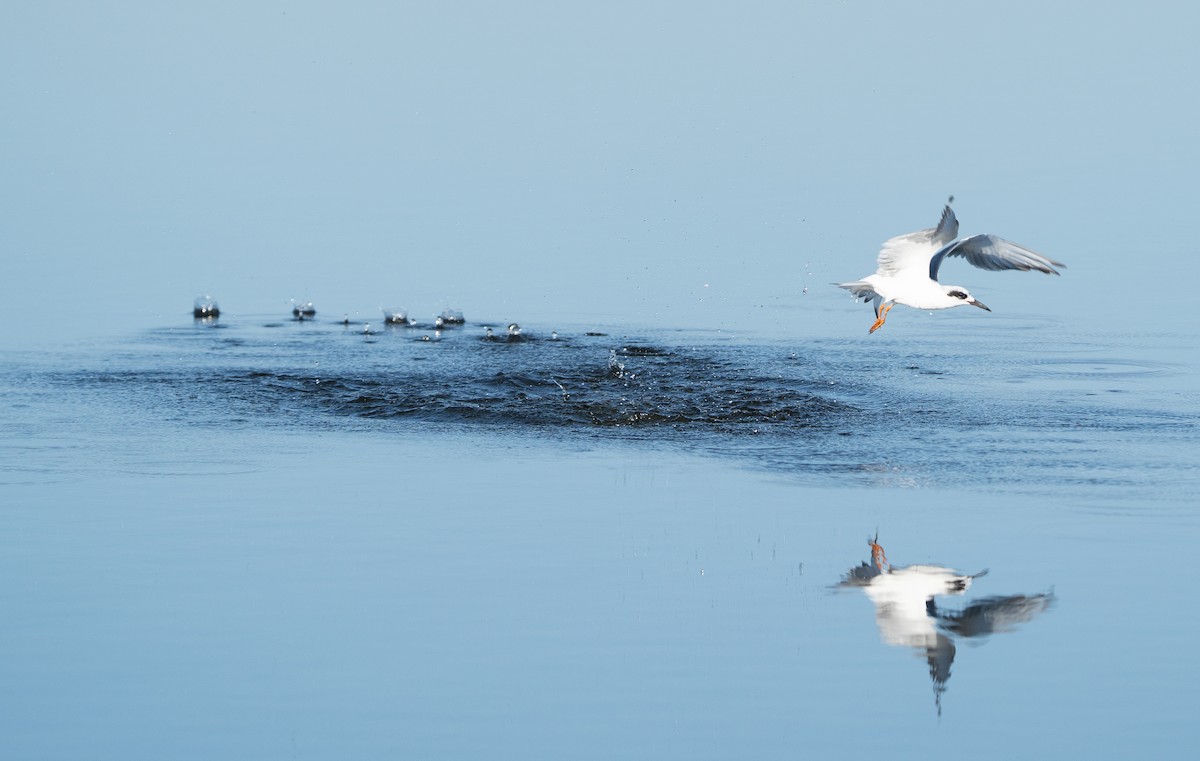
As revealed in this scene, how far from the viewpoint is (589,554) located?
10031mm

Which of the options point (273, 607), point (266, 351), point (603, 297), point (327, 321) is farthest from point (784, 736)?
point (603, 297)

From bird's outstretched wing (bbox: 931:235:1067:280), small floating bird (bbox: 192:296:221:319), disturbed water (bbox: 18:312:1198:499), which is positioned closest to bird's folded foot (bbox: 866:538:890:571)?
disturbed water (bbox: 18:312:1198:499)

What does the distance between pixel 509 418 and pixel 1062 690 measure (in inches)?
298

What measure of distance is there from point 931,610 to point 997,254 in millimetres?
5588

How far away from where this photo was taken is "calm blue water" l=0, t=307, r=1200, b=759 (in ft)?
24.1

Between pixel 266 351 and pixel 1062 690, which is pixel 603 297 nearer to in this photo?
pixel 266 351

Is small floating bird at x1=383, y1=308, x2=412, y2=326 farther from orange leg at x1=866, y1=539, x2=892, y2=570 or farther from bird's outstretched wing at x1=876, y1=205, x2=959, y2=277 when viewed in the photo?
orange leg at x1=866, y1=539, x2=892, y2=570

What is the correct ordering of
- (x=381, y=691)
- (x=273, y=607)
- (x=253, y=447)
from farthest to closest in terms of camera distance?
(x=253, y=447) → (x=273, y=607) → (x=381, y=691)

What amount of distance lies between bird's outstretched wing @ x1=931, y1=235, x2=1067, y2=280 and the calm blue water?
4.46 ft

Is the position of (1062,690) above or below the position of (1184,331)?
below

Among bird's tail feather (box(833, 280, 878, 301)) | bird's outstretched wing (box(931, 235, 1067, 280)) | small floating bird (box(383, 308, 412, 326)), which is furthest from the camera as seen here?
small floating bird (box(383, 308, 412, 326))

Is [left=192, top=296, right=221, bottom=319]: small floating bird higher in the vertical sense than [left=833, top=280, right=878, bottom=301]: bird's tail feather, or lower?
lower

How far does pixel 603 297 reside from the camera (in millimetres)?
21938

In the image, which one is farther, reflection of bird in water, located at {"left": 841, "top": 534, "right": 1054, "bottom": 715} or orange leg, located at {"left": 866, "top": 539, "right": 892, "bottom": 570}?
orange leg, located at {"left": 866, "top": 539, "right": 892, "bottom": 570}
